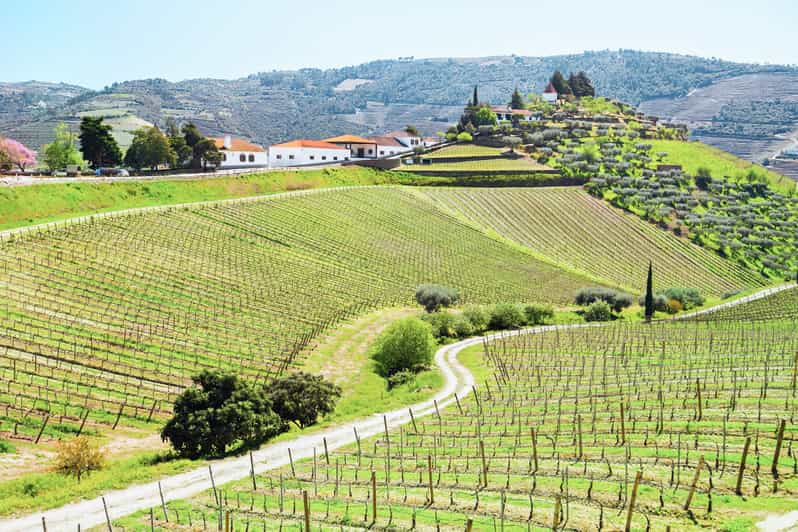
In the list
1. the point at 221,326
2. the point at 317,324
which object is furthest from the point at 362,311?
the point at 221,326

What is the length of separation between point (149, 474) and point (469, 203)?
98.4 m

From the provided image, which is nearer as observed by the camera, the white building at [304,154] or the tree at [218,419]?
the tree at [218,419]

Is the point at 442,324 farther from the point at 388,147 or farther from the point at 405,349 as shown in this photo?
the point at 388,147

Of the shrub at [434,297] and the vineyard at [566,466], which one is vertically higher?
the vineyard at [566,466]

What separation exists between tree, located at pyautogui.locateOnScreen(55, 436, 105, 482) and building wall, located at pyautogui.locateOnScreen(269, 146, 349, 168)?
113 metres

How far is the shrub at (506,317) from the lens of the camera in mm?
74625

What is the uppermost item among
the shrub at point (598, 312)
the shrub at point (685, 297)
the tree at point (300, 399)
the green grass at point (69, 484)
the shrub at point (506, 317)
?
the green grass at point (69, 484)

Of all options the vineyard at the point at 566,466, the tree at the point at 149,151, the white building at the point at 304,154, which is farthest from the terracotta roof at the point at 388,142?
the vineyard at the point at 566,466

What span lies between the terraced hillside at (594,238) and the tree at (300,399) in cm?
6757

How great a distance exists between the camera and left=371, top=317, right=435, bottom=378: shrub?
2234 inches

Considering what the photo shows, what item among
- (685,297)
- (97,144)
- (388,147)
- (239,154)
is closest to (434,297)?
(685,297)

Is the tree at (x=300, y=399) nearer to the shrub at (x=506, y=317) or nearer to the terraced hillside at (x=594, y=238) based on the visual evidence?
the shrub at (x=506, y=317)

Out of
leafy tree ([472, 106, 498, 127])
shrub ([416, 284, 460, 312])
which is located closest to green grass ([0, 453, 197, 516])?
shrub ([416, 284, 460, 312])

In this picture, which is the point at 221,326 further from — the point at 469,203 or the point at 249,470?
the point at 469,203
